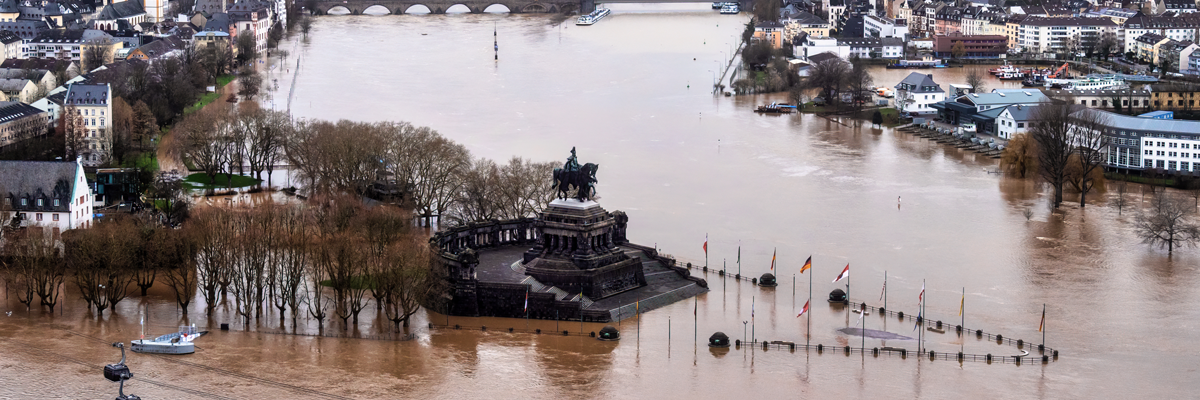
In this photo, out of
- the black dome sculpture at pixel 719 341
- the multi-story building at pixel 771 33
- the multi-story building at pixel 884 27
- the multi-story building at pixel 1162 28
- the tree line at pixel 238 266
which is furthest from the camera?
the multi-story building at pixel 884 27

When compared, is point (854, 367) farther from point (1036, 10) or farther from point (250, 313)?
point (1036, 10)

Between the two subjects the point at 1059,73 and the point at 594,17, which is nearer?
the point at 1059,73

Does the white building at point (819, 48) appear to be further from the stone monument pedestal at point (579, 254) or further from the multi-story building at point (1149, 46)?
the stone monument pedestal at point (579, 254)

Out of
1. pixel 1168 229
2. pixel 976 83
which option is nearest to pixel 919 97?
pixel 976 83

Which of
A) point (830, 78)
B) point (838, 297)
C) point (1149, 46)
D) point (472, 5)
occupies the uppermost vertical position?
point (472, 5)

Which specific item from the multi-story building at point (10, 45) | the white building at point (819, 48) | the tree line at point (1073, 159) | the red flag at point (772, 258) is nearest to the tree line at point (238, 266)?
the red flag at point (772, 258)

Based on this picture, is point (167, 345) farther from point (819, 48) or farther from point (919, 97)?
point (819, 48)
